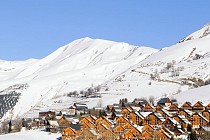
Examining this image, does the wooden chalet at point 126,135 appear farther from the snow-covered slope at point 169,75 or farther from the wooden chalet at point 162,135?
the snow-covered slope at point 169,75

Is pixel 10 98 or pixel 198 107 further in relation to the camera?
pixel 10 98

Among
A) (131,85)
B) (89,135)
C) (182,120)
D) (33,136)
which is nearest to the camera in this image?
(89,135)

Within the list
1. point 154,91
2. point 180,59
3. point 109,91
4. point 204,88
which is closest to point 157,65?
point 180,59

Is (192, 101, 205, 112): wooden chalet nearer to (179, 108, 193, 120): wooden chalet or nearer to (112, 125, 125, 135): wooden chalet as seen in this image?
(179, 108, 193, 120): wooden chalet

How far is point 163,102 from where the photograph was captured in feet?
222

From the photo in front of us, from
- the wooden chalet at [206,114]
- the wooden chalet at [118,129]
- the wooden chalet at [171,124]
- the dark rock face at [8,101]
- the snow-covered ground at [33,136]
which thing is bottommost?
the snow-covered ground at [33,136]

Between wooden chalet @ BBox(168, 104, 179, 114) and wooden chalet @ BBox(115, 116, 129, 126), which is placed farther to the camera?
wooden chalet @ BBox(168, 104, 179, 114)

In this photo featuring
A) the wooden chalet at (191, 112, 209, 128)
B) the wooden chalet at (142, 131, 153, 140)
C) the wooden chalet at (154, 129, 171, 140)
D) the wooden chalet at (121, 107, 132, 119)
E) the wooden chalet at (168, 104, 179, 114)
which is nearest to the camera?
the wooden chalet at (154, 129, 171, 140)

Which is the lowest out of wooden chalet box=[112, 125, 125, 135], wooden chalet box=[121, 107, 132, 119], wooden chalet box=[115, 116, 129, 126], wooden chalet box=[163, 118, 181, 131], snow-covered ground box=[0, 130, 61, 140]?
snow-covered ground box=[0, 130, 61, 140]

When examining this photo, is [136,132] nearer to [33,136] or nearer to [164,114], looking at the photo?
[164,114]

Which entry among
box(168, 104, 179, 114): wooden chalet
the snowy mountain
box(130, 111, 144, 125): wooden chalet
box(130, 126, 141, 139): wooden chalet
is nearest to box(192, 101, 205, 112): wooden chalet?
box(168, 104, 179, 114): wooden chalet

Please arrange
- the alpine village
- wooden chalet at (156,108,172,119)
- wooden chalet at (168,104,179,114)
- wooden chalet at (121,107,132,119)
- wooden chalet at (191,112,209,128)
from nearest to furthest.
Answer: the alpine village → wooden chalet at (191,112,209,128) → wooden chalet at (156,108,172,119) → wooden chalet at (121,107,132,119) → wooden chalet at (168,104,179,114)

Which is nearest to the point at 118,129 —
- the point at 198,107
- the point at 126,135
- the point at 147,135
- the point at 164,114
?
the point at 126,135

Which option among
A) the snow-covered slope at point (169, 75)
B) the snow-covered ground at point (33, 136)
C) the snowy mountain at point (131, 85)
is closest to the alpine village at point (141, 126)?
the snow-covered ground at point (33, 136)
